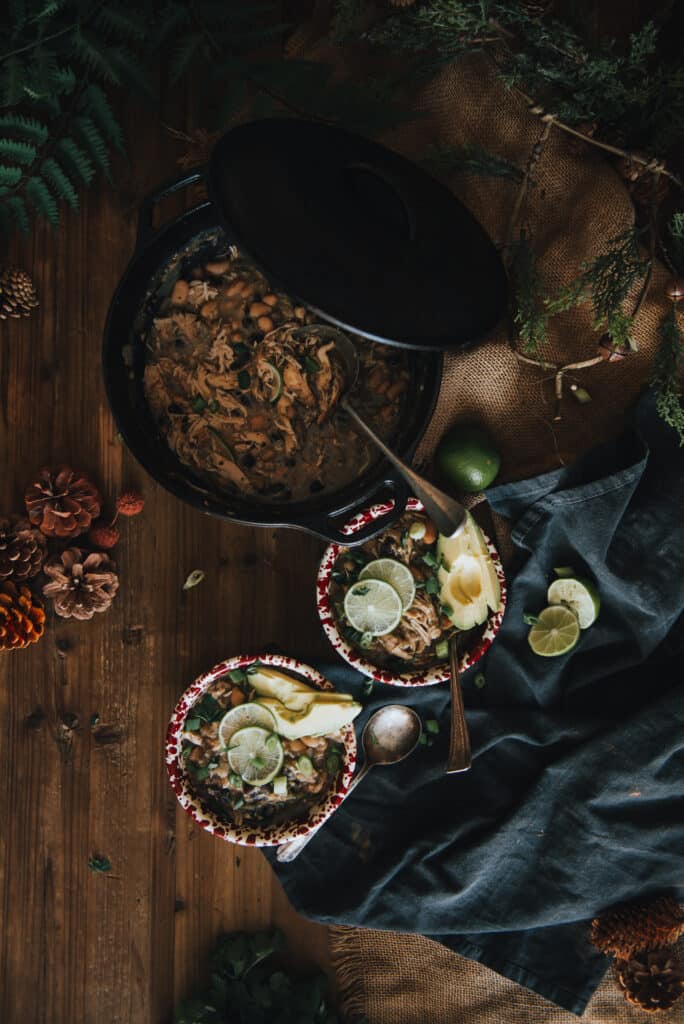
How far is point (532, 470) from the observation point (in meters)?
2.23

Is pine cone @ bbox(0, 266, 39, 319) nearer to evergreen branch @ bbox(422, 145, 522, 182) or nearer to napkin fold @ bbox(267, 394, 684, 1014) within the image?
evergreen branch @ bbox(422, 145, 522, 182)

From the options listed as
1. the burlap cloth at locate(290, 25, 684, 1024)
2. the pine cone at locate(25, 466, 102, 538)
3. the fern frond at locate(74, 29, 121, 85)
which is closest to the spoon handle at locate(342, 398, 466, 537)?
the burlap cloth at locate(290, 25, 684, 1024)

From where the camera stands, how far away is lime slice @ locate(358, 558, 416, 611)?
219cm

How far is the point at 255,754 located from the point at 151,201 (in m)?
1.37

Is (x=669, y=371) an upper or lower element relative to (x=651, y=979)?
upper

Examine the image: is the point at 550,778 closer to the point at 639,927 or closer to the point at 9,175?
the point at 639,927

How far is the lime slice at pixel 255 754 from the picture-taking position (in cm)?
219

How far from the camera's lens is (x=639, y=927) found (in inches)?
85.9

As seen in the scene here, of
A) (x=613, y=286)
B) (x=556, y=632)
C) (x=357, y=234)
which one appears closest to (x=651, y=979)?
(x=556, y=632)

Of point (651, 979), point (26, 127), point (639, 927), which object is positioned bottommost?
point (651, 979)

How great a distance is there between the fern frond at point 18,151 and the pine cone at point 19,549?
907 mm

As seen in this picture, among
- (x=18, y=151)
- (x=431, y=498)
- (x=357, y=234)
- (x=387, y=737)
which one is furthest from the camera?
(x=387, y=737)

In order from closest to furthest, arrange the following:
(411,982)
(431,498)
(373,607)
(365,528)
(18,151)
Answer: (431,498), (365,528), (18,151), (373,607), (411,982)

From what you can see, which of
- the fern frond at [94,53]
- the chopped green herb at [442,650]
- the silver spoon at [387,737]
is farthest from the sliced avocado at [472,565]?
the fern frond at [94,53]
